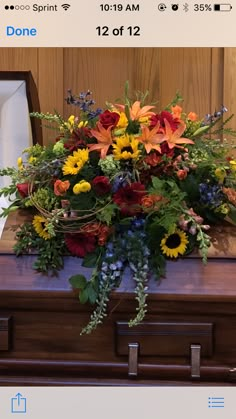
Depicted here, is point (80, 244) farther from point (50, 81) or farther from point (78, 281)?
point (50, 81)

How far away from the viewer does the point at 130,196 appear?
84 centimetres

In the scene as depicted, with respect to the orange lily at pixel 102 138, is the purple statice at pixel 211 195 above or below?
below

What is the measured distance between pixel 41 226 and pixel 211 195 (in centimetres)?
Answer: 29

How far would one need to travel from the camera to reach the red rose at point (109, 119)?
2.93 feet

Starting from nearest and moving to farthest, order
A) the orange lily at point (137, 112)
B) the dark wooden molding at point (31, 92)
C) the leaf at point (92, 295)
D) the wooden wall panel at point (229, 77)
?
the leaf at point (92, 295), the orange lily at point (137, 112), the dark wooden molding at point (31, 92), the wooden wall panel at point (229, 77)

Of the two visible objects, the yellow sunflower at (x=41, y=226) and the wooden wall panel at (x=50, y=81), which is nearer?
the yellow sunflower at (x=41, y=226)

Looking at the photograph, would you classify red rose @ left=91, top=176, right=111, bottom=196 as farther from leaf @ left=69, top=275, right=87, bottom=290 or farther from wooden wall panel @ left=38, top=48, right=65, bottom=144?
wooden wall panel @ left=38, top=48, right=65, bottom=144

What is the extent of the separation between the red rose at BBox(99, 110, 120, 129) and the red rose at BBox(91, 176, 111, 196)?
0.10 metres

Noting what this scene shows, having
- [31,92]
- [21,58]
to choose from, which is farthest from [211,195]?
[21,58]
